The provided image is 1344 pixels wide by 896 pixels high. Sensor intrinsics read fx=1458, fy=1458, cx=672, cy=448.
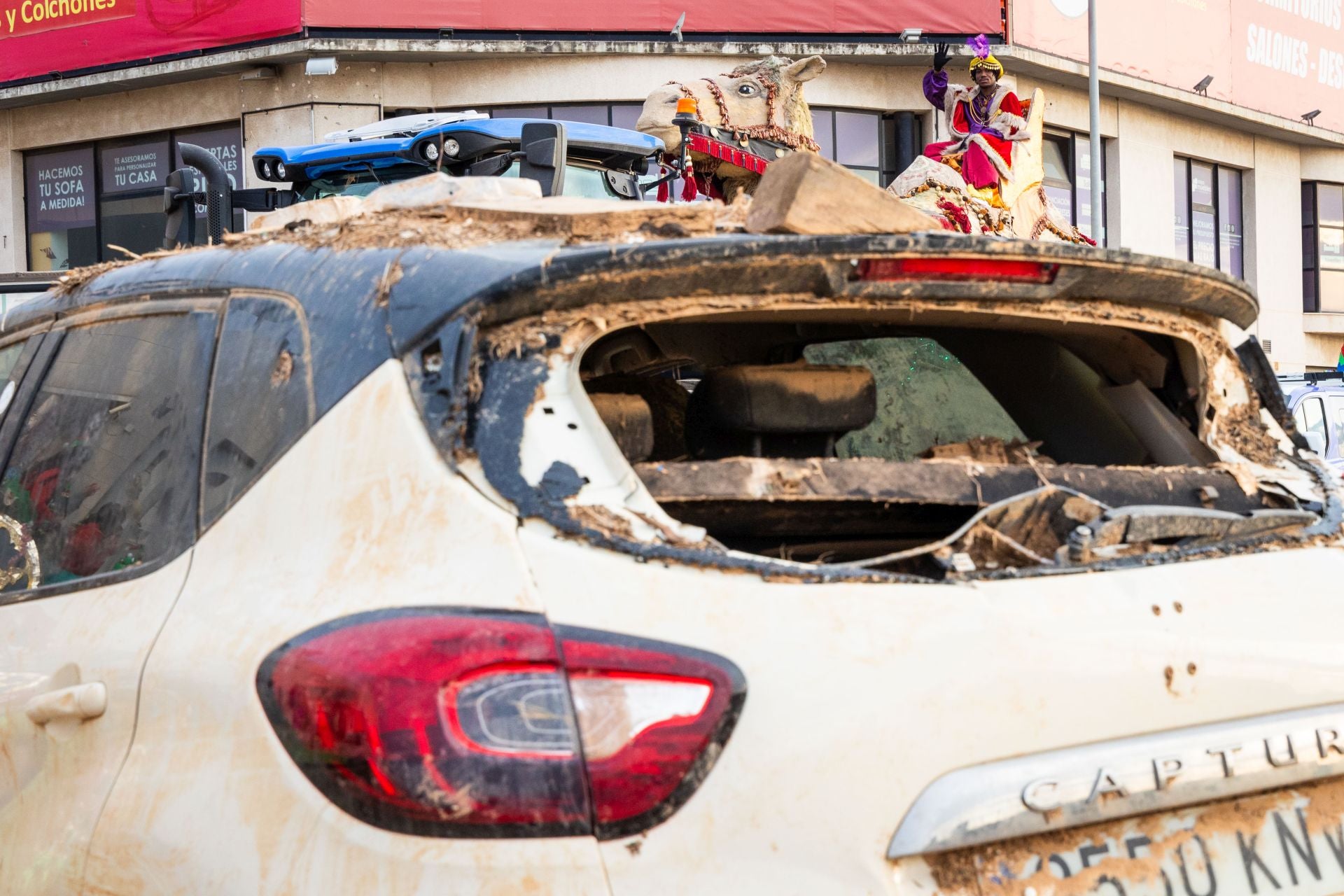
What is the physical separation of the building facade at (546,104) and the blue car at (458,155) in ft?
30.5

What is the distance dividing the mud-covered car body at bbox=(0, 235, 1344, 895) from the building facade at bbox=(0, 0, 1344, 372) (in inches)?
696

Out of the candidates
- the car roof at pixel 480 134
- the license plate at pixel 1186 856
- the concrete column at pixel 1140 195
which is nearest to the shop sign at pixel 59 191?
the car roof at pixel 480 134

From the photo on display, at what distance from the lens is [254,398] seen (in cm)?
201

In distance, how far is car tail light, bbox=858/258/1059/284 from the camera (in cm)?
203

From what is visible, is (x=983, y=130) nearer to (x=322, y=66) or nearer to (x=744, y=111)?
(x=744, y=111)

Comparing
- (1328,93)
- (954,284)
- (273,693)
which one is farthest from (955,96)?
(1328,93)

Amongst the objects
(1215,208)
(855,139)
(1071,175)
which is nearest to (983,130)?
(855,139)

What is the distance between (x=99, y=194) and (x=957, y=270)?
21758mm

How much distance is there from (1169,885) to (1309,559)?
589 mm

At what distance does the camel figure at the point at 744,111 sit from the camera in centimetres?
962

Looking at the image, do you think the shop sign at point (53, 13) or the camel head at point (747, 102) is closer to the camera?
the camel head at point (747, 102)

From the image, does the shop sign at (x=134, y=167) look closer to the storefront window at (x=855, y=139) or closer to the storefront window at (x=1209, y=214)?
the storefront window at (x=855, y=139)

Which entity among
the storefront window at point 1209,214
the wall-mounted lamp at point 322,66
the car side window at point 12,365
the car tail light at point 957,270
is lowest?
the car side window at point 12,365

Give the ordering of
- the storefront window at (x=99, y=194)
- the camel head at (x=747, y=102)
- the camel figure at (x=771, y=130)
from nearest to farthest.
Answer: the camel figure at (x=771, y=130), the camel head at (x=747, y=102), the storefront window at (x=99, y=194)
